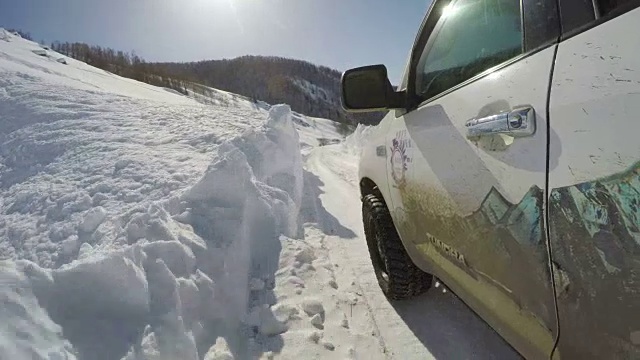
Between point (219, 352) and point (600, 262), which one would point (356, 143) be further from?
point (600, 262)

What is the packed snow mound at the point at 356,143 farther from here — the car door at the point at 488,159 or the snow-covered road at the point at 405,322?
the car door at the point at 488,159

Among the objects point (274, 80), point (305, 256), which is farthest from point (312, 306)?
point (274, 80)

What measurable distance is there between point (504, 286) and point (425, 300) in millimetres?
1693

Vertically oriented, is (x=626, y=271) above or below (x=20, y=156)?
above

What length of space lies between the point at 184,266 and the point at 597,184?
2.48m

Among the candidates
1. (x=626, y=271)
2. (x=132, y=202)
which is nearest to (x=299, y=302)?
(x=132, y=202)

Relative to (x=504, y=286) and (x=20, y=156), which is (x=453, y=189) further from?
(x=20, y=156)

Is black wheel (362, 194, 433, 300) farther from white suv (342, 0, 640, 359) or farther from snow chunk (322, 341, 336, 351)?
white suv (342, 0, 640, 359)

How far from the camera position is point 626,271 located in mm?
739

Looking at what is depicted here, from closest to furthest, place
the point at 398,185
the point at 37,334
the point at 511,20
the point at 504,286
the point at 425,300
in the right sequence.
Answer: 1. the point at 504,286
2. the point at 511,20
3. the point at 37,334
4. the point at 398,185
5. the point at 425,300

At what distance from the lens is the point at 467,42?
1571 millimetres

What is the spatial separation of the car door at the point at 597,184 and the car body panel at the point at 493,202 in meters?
0.05

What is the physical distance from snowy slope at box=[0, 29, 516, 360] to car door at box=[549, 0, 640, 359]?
1.47 metres

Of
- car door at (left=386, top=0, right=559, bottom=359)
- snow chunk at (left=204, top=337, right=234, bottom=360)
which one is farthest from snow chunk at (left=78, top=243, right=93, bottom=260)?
car door at (left=386, top=0, right=559, bottom=359)
